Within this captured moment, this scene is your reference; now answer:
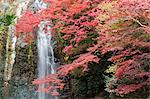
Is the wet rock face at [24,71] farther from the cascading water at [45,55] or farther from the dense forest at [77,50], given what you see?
the cascading water at [45,55]

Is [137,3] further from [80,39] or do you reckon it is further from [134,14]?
[80,39]

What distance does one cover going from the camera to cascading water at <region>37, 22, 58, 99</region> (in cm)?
1094

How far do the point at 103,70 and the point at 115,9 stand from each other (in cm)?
318

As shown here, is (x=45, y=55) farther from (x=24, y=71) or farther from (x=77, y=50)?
(x=77, y=50)

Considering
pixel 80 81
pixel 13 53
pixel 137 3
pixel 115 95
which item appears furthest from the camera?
pixel 13 53

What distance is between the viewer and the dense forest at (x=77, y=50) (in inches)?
277

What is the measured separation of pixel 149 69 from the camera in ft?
24.2

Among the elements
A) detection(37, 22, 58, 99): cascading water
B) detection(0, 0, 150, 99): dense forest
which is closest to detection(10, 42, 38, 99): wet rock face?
detection(0, 0, 150, 99): dense forest

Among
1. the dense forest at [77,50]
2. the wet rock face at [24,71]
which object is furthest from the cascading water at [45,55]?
the wet rock face at [24,71]

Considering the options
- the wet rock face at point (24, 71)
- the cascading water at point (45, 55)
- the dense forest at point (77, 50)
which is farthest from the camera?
the cascading water at point (45, 55)

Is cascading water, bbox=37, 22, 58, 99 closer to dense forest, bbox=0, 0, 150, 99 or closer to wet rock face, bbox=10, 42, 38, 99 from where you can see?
dense forest, bbox=0, 0, 150, 99

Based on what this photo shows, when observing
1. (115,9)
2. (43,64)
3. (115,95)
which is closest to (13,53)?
(43,64)

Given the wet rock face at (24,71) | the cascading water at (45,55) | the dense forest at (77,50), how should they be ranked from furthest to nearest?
the cascading water at (45,55)
the wet rock face at (24,71)
the dense forest at (77,50)

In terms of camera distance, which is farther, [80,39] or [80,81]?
[80,81]
